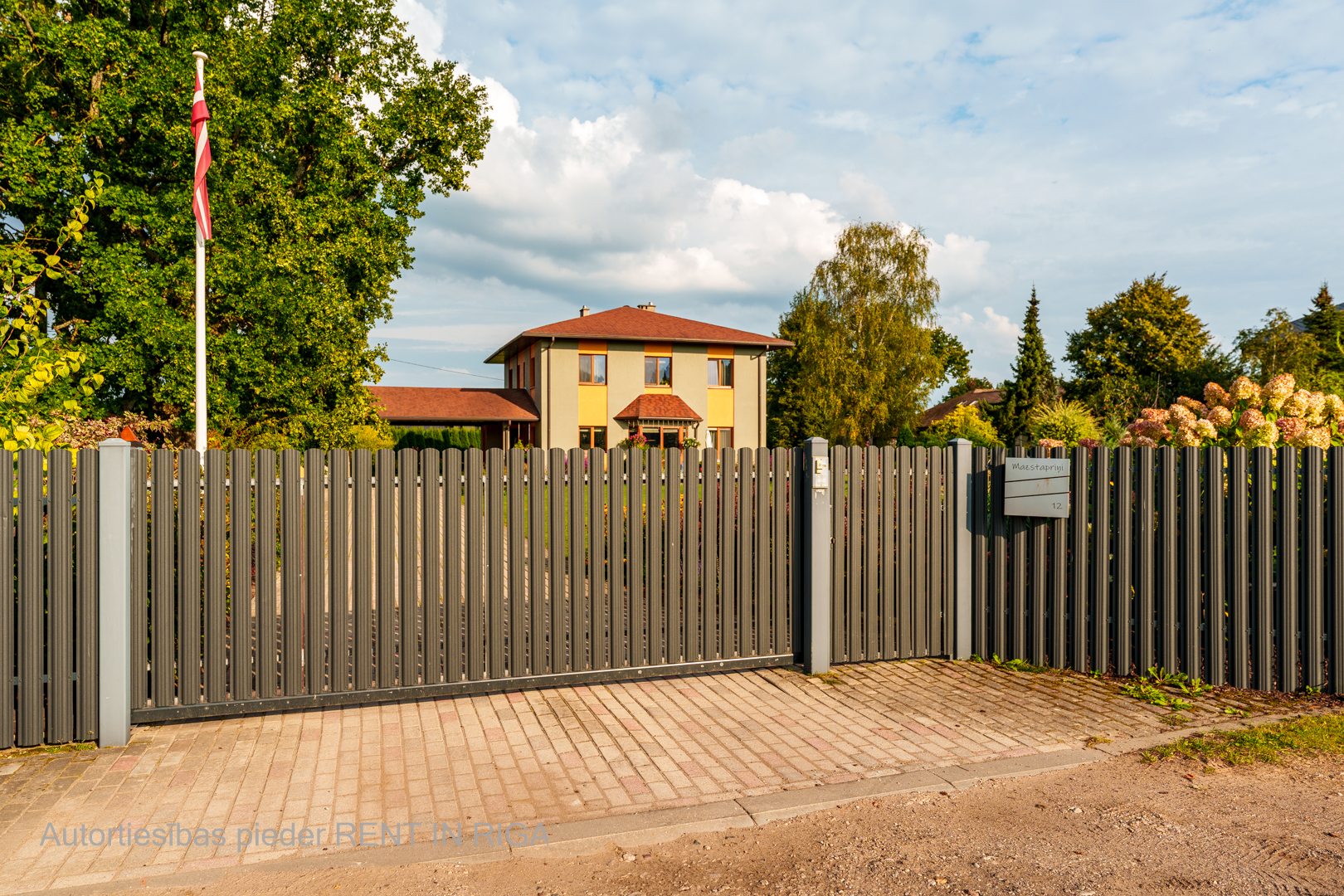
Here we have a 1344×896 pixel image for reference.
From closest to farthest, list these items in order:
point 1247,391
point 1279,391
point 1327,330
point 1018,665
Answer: point 1018,665 → point 1279,391 → point 1247,391 → point 1327,330

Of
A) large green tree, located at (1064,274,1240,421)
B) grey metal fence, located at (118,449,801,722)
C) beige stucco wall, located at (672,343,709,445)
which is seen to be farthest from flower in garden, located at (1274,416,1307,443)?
large green tree, located at (1064,274,1240,421)

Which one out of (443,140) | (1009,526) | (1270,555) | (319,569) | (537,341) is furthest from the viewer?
(537,341)

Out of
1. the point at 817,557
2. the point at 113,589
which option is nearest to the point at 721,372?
the point at 817,557

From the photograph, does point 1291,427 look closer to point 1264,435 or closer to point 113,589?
point 1264,435

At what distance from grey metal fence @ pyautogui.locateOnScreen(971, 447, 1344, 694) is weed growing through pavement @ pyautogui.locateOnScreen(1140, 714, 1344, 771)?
80 cm

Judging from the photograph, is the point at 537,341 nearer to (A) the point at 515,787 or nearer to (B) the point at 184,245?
(B) the point at 184,245

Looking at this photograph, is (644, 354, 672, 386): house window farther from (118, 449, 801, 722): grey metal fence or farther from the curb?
the curb

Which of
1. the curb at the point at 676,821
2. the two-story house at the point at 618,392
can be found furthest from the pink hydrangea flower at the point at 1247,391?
the two-story house at the point at 618,392

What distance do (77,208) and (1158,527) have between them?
839 cm

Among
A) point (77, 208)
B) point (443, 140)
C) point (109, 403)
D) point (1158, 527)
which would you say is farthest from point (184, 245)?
point (1158, 527)

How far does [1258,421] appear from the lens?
22.6 ft

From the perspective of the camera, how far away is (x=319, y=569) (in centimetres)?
480

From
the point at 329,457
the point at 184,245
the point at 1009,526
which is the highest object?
the point at 184,245

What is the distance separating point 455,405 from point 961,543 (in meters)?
31.6
